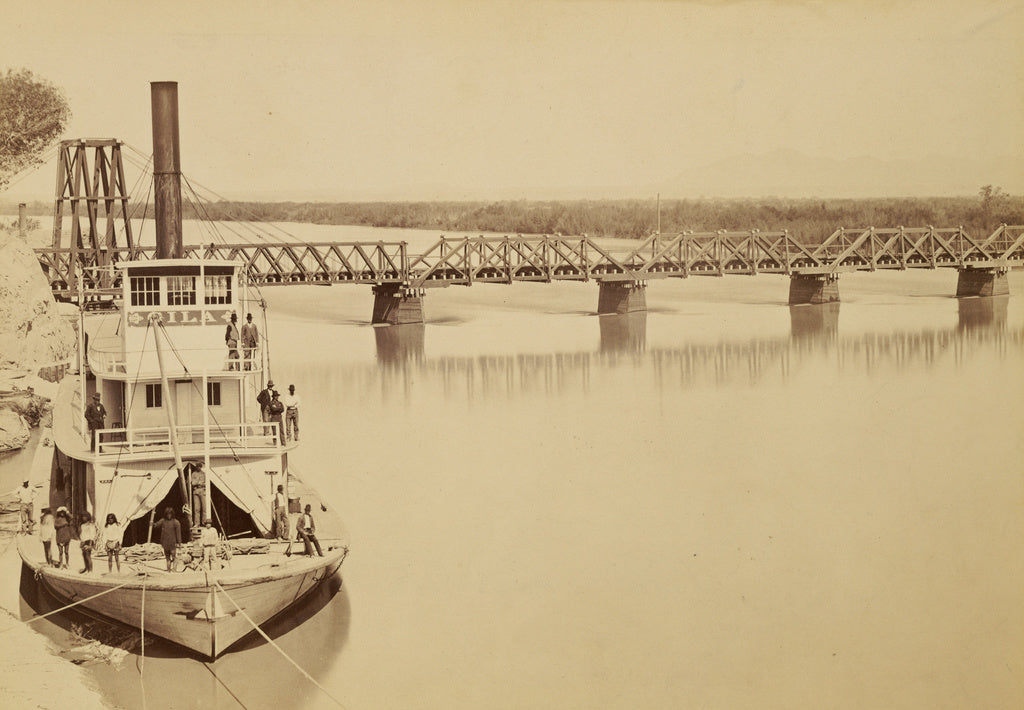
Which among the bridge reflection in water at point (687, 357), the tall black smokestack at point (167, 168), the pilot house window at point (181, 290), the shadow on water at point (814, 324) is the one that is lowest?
the bridge reflection in water at point (687, 357)

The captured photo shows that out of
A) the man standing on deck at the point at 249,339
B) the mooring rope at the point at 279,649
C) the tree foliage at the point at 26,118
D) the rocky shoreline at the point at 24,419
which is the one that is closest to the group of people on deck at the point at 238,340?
the man standing on deck at the point at 249,339

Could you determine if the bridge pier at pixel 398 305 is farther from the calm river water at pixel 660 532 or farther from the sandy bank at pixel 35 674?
the sandy bank at pixel 35 674

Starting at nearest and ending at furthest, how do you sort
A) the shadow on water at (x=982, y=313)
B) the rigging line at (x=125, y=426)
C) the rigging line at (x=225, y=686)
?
the rigging line at (x=225, y=686)
the rigging line at (x=125, y=426)
the shadow on water at (x=982, y=313)

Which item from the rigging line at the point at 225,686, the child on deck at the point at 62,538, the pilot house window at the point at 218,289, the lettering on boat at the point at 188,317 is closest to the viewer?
the rigging line at the point at 225,686

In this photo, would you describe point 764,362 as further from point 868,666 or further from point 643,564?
point 868,666

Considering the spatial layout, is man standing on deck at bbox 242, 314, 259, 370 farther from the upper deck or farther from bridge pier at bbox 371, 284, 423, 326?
bridge pier at bbox 371, 284, 423, 326

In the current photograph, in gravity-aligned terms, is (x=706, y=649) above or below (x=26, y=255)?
below

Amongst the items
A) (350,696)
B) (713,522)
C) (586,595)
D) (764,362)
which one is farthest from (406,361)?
(350,696)
